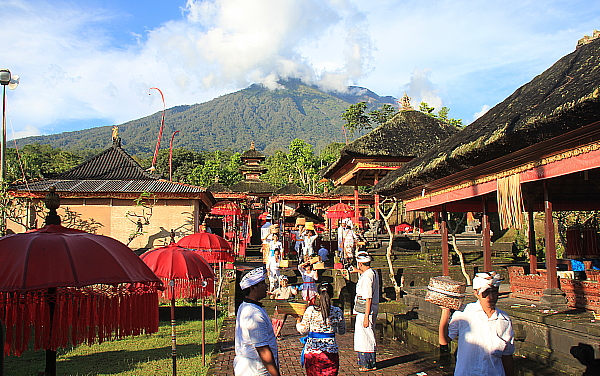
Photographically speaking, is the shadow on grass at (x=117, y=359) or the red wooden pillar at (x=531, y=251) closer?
the shadow on grass at (x=117, y=359)

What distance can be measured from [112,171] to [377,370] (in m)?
16.9

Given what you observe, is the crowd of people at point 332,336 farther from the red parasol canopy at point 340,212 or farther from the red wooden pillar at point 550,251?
the red parasol canopy at point 340,212

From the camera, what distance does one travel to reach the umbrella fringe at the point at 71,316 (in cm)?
318

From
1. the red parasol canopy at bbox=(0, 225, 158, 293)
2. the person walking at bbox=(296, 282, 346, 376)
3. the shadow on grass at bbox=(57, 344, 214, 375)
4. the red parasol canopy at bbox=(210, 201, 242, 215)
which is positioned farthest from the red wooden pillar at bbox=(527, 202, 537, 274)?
the red parasol canopy at bbox=(210, 201, 242, 215)

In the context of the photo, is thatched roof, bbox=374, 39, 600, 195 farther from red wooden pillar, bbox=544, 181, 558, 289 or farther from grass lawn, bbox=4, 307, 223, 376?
grass lawn, bbox=4, 307, 223, 376

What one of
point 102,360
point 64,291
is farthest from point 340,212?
point 64,291

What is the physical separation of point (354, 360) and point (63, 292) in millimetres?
5375

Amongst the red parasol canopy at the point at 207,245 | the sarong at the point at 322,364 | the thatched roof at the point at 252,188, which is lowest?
the sarong at the point at 322,364

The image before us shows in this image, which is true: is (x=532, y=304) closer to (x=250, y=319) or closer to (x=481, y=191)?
(x=481, y=191)

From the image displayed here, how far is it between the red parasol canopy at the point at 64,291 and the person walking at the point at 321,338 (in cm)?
225

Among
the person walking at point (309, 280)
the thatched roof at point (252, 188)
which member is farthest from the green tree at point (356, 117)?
the person walking at point (309, 280)

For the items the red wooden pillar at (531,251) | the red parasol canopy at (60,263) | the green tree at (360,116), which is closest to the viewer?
the red parasol canopy at (60,263)

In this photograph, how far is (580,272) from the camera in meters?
8.31

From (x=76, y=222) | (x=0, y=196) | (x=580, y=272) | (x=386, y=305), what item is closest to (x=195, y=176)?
(x=76, y=222)
